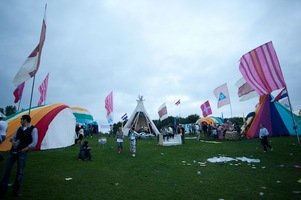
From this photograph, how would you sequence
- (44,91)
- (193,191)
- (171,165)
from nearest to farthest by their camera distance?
1. (193,191)
2. (171,165)
3. (44,91)

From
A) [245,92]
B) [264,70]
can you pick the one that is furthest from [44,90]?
[245,92]

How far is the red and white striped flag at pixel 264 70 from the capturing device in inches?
544

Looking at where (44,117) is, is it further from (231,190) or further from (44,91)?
(231,190)

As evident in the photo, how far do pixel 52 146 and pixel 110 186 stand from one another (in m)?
10.8

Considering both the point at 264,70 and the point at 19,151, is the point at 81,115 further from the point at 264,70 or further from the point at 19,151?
the point at 264,70

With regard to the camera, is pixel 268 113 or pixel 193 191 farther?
pixel 268 113

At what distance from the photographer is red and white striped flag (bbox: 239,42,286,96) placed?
13828 mm

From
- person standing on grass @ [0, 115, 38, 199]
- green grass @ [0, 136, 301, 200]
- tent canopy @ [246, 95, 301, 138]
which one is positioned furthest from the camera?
tent canopy @ [246, 95, 301, 138]

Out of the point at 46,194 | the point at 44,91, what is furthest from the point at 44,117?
the point at 46,194

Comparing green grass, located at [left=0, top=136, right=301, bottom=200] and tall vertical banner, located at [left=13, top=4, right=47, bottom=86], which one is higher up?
tall vertical banner, located at [left=13, top=4, right=47, bottom=86]

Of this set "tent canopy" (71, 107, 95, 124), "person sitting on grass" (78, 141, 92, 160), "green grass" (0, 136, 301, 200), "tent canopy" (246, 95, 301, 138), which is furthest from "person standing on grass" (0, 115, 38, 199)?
"tent canopy" (246, 95, 301, 138)

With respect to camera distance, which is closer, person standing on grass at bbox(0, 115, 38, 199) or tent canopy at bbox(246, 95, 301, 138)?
person standing on grass at bbox(0, 115, 38, 199)

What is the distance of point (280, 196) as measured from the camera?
5.38 m

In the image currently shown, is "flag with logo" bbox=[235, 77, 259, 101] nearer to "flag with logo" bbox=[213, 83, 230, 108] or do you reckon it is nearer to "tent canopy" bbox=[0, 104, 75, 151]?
"flag with logo" bbox=[213, 83, 230, 108]
